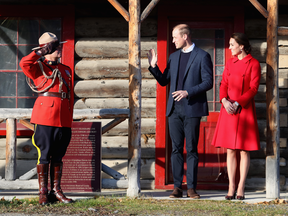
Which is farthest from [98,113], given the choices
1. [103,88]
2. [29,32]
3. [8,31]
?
[8,31]

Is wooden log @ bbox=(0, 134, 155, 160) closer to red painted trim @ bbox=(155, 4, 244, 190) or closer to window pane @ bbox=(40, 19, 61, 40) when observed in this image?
red painted trim @ bbox=(155, 4, 244, 190)

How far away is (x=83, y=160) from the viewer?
16.0 ft

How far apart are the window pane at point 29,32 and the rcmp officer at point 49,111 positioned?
193 centimetres

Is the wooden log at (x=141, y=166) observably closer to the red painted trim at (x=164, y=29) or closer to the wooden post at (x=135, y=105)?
the red painted trim at (x=164, y=29)

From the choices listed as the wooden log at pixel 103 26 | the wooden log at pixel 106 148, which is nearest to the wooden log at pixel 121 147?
the wooden log at pixel 106 148

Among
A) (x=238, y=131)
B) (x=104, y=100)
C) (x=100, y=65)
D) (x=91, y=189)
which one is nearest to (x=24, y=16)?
(x=100, y=65)

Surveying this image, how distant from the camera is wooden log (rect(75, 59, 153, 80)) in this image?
5875 mm

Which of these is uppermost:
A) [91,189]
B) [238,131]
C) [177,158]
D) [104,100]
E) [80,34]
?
[80,34]

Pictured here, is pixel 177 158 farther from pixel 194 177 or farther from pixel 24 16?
pixel 24 16

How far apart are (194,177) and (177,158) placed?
0.32m

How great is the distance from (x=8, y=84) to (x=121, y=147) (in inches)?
84.5

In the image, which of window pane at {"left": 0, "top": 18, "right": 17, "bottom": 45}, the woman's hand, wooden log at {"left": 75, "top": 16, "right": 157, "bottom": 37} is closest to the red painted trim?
wooden log at {"left": 75, "top": 16, "right": 157, "bottom": 37}

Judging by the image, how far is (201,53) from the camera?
4.65 m

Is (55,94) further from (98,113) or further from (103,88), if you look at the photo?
(103,88)
